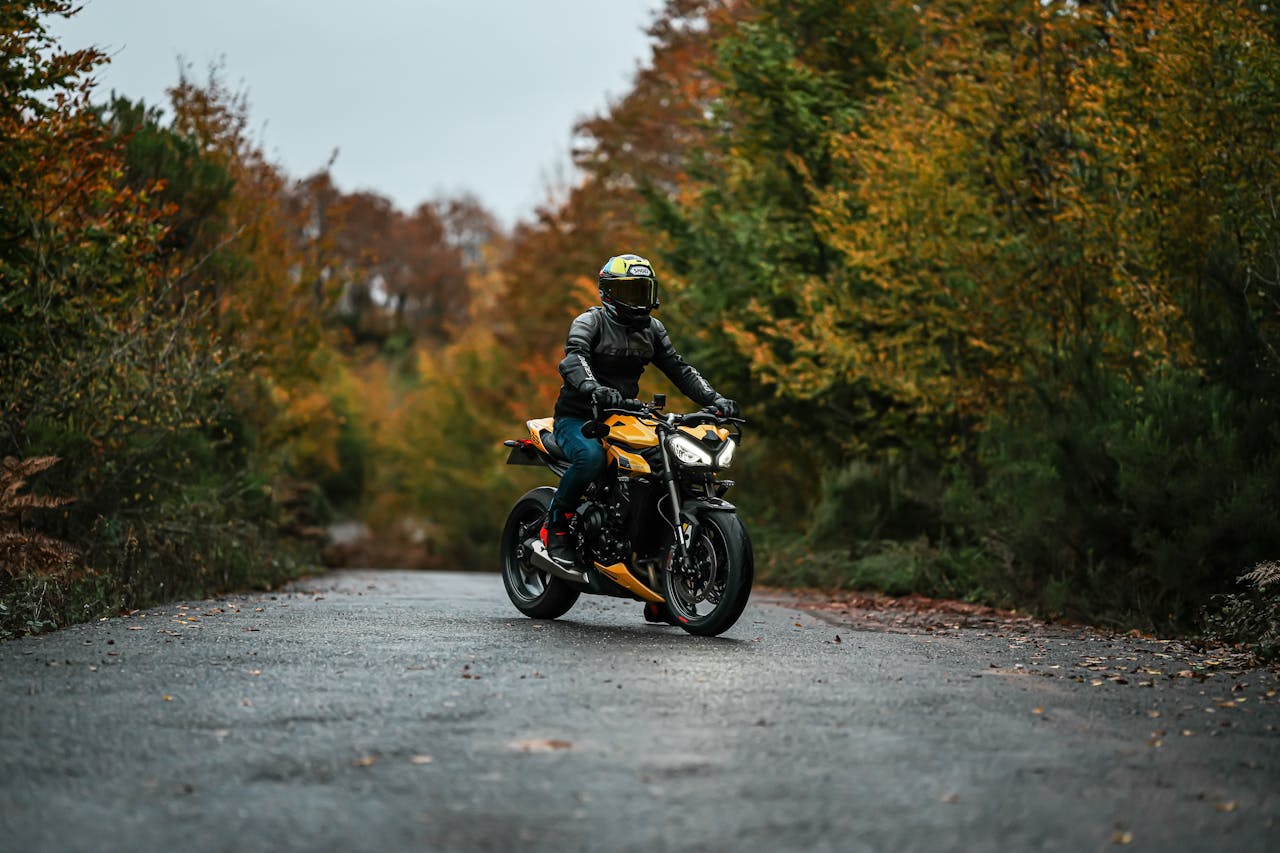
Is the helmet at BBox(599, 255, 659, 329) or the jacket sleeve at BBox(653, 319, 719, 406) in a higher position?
the helmet at BBox(599, 255, 659, 329)

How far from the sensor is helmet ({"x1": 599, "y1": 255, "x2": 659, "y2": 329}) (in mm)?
10595

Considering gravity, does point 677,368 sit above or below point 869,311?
below

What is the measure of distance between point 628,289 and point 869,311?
940 centimetres

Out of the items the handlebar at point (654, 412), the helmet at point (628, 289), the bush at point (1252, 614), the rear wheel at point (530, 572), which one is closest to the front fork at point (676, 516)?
the handlebar at point (654, 412)

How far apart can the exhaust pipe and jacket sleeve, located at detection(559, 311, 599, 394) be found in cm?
123

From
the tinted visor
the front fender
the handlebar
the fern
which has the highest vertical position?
the tinted visor

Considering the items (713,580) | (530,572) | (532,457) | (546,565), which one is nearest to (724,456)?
(713,580)

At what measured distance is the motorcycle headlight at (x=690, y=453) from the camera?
1001 cm

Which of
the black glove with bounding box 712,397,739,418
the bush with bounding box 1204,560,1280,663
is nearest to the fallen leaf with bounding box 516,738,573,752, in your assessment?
the black glove with bounding box 712,397,739,418

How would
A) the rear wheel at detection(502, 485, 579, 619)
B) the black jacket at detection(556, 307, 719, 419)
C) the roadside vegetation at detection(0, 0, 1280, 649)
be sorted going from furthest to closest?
the roadside vegetation at detection(0, 0, 1280, 649) → the rear wheel at detection(502, 485, 579, 619) → the black jacket at detection(556, 307, 719, 419)

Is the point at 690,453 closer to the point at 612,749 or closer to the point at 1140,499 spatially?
the point at 612,749

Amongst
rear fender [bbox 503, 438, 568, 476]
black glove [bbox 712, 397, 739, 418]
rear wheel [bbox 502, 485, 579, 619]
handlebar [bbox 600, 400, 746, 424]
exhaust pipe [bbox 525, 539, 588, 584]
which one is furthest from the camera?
rear wheel [bbox 502, 485, 579, 619]

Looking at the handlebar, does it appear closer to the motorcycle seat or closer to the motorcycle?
the motorcycle

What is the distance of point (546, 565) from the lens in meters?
11.0
